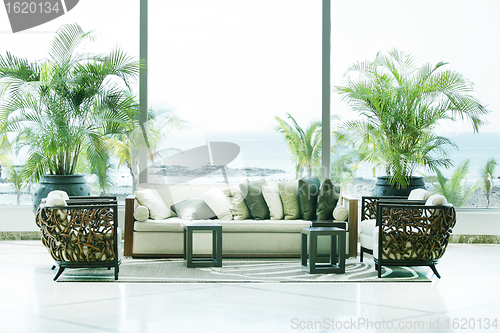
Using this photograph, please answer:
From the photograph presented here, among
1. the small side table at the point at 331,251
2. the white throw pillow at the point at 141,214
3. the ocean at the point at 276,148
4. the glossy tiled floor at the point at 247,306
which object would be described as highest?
the ocean at the point at 276,148

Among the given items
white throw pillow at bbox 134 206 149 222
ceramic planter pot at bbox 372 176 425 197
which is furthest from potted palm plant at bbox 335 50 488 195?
white throw pillow at bbox 134 206 149 222

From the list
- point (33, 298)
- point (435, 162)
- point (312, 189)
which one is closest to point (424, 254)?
point (312, 189)

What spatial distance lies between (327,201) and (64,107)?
3039mm

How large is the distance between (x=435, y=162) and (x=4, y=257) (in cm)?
490

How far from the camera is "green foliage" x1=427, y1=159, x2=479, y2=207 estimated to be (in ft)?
22.0

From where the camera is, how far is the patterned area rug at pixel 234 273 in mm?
4434

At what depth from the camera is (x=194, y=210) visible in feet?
18.5

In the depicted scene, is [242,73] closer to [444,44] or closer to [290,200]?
[290,200]

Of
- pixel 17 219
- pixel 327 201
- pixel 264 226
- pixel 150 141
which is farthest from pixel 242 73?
pixel 17 219

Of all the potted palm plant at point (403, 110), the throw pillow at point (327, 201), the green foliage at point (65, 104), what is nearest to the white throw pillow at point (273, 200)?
the throw pillow at point (327, 201)

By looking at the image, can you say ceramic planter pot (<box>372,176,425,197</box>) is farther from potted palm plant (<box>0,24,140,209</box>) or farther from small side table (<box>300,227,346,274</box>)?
potted palm plant (<box>0,24,140,209</box>)

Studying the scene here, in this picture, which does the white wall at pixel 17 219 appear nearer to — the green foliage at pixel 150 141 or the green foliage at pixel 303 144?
the green foliage at pixel 150 141

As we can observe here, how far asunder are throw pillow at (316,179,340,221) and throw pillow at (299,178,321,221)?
9 centimetres

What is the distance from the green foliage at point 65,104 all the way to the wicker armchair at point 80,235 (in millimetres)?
1333
